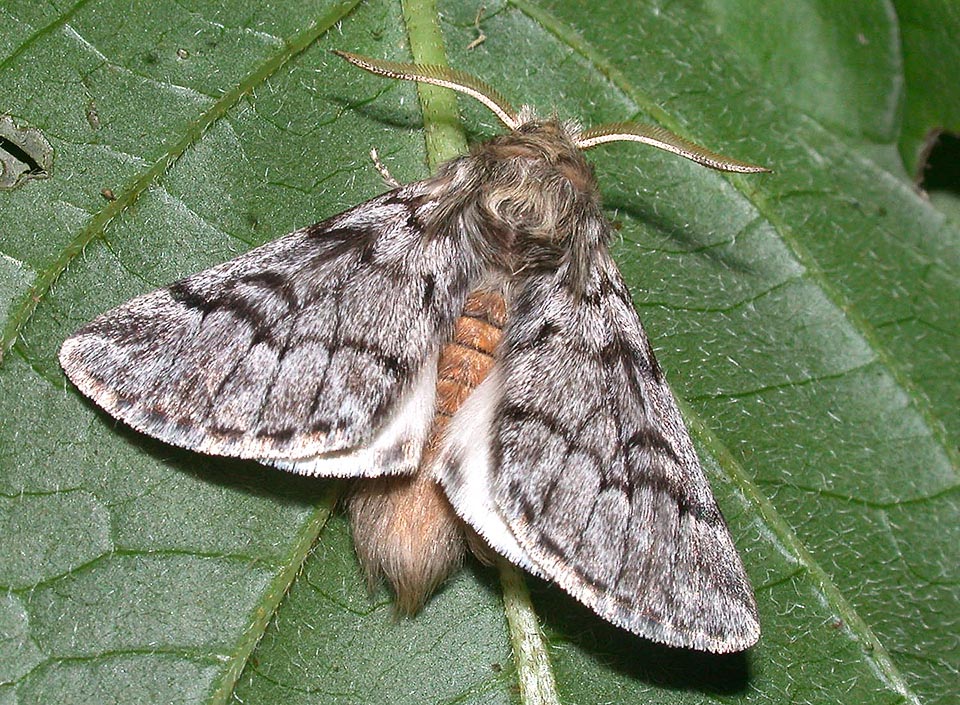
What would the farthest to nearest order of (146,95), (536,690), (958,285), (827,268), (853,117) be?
(853,117) → (958,285) → (827,268) → (146,95) → (536,690)

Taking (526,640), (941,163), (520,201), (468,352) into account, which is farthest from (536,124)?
(941,163)

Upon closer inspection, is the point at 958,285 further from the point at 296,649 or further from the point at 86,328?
the point at 86,328

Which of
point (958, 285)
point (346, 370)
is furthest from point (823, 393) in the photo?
point (346, 370)

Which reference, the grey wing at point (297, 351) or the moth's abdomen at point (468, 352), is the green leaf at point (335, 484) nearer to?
the grey wing at point (297, 351)

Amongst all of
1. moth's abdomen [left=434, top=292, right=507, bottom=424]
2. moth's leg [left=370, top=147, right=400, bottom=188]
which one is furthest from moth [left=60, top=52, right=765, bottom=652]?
moth's leg [left=370, top=147, right=400, bottom=188]

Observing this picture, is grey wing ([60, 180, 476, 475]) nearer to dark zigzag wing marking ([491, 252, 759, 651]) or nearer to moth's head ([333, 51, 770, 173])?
dark zigzag wing marking ([491, 252, 759, 651])

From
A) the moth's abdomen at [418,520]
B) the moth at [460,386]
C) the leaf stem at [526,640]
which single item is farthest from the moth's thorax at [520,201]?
the leaf stem at [526,640]
